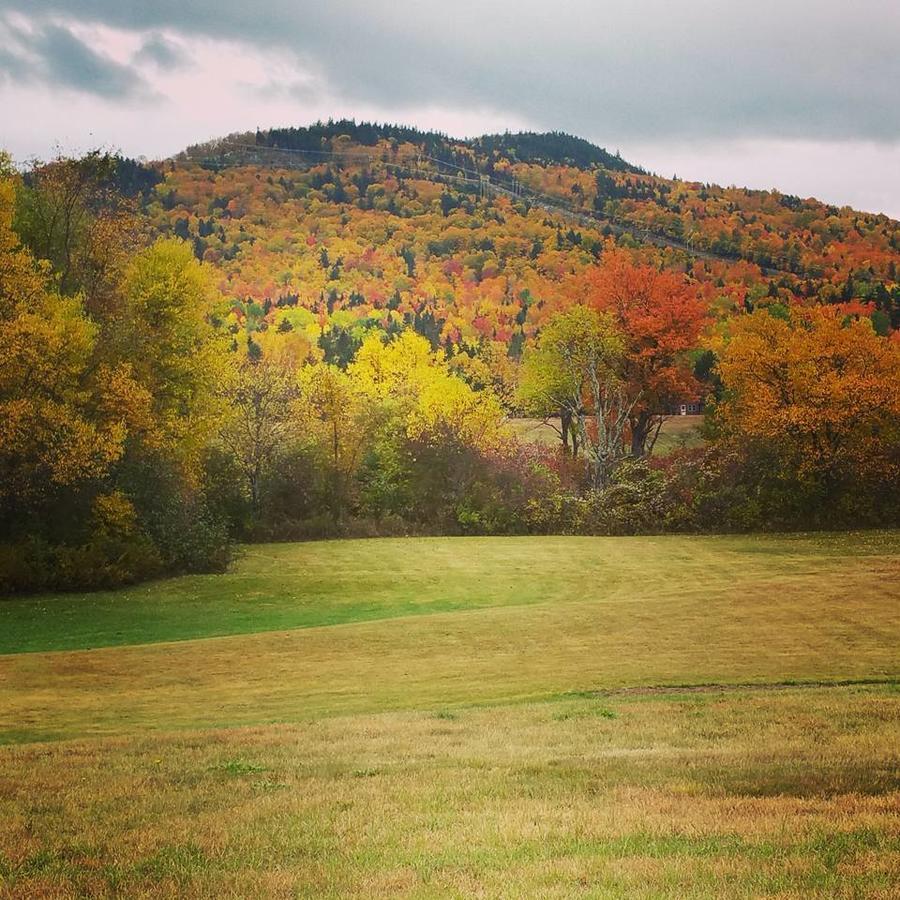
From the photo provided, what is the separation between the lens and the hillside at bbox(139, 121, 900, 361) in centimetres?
9306

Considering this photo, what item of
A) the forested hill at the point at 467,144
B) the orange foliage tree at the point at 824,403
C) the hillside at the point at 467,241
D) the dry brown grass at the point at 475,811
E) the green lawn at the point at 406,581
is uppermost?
the forested hill at the point at 467,144

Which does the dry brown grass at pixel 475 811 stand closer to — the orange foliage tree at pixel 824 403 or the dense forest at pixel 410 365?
the dense forest at pixel 410 365

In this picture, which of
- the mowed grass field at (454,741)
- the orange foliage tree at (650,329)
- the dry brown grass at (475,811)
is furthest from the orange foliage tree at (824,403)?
the dry brown grass at (475,811)

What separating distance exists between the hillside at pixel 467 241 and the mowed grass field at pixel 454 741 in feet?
179

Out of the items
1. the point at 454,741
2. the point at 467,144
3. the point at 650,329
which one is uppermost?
the point at 467,144

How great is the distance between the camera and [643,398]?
7031 centimetres

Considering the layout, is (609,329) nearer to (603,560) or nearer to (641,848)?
(603,560)

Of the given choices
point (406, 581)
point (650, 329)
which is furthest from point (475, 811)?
point (650, 329)

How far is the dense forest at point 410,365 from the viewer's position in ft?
123

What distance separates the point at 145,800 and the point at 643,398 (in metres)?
63.2

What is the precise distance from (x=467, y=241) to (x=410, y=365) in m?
38.0

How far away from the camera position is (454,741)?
1403cm

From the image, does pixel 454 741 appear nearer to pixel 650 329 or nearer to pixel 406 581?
pixel 406 581

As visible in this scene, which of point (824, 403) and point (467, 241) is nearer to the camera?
point (824, 403)
